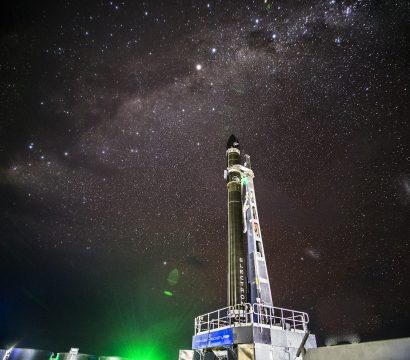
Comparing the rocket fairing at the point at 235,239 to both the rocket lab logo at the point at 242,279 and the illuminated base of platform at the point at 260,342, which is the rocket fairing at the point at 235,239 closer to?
the rocket lab logo at the point at 242,279

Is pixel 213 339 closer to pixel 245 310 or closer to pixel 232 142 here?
pixel 245 310

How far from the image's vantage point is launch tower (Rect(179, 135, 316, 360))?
49.5 feet

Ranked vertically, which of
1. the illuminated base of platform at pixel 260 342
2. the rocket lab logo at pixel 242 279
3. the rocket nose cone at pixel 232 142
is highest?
the rocket nose cone at pixel 232 142

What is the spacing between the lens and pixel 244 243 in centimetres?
2283

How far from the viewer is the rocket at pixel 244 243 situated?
2028cm

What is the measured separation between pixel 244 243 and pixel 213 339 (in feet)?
25.4

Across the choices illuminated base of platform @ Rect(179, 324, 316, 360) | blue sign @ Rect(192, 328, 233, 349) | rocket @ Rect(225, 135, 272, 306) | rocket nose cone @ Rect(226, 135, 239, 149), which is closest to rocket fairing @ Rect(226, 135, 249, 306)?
rocket @ Rect(225, 135, 272, 306)

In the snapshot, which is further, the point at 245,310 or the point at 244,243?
the point at 244,243

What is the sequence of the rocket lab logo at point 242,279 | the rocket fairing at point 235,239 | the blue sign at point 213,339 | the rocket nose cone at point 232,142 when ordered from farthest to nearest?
the rocket nose cone at point 232,142 < the rocket fairing at point 235,239 < the rocket lab logo at point 242,279 < the blue sign at point 213,339

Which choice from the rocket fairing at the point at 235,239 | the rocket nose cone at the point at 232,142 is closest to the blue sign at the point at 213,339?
the rocket fairing at the point at 235,239

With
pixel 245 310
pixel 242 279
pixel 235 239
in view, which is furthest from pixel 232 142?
pixel 245 310

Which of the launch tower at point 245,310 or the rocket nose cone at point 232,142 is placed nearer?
the launch tower at point 245,310

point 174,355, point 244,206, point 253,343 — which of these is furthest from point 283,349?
point 174,355

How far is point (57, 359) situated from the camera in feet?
61.8
